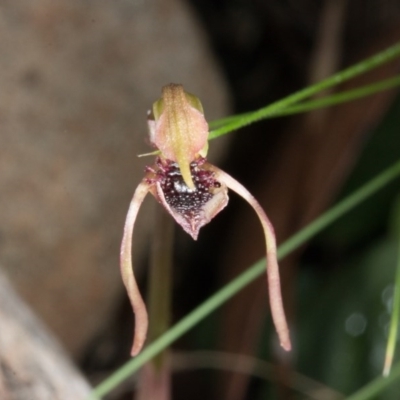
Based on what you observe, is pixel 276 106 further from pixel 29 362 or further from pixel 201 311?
pixel 29 362

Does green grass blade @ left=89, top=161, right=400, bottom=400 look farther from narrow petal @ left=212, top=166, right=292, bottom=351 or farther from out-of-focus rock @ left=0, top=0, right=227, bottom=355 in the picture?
out-of-focus rock @ left=0, top=0, right=227, bottom=355

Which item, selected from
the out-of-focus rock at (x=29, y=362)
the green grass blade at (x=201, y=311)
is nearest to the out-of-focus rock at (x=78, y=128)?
the out-of-focus rock at (x=29, y=362)

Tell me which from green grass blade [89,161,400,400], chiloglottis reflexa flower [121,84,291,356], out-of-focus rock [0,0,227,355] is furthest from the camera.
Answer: out-of-focus rock [0,0,227,355]

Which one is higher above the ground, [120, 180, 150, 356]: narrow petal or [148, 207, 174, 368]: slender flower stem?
[148, 207, 174, 368]: slender flower stem

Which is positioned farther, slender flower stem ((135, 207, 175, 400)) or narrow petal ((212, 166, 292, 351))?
slender flower stem ((135, 207, 175, 400))

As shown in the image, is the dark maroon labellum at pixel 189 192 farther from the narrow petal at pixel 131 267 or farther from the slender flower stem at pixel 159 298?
the slender flower stem at pixel 159 298

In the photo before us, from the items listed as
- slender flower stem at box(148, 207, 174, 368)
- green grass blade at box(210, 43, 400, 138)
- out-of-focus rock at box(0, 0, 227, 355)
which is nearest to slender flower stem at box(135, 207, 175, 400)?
slender flower stem at box(148, 207, 174, 368)
